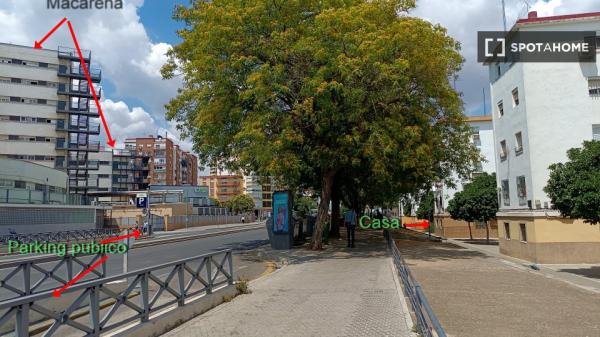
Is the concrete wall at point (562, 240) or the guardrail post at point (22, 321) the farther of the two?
the concrete wall at point (562, 240)

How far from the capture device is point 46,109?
67188mm

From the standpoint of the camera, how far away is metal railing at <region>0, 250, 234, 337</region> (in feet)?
15.2

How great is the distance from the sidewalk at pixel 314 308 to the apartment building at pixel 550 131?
13.4 metres

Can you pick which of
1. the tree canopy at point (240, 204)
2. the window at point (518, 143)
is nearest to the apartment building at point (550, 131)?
the window at point (518, 143)

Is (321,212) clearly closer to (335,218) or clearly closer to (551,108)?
(335,218)

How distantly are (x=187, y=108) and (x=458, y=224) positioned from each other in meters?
39.1

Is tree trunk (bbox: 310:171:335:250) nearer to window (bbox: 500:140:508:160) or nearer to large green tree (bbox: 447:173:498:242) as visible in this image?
window (bbox: 500:140:508:160)

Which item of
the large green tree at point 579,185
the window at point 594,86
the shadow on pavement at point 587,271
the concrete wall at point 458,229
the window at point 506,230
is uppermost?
the window at point 594,86

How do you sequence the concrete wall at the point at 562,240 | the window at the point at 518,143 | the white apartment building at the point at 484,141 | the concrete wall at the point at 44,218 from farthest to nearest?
the white apartment building at the point at 484,141, the concrete wall at the point at 44,218, the window at the point at 518,143, the concrete wall at the point at 562,240

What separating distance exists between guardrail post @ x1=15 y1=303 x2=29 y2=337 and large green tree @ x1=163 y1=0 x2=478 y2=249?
436 inches

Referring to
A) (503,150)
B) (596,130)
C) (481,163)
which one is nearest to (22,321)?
(596,130)

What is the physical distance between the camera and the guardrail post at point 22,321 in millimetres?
4551

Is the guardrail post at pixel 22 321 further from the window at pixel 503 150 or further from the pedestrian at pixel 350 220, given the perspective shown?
the window at pixel 503 150

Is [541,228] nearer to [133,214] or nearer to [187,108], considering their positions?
[187,108]
